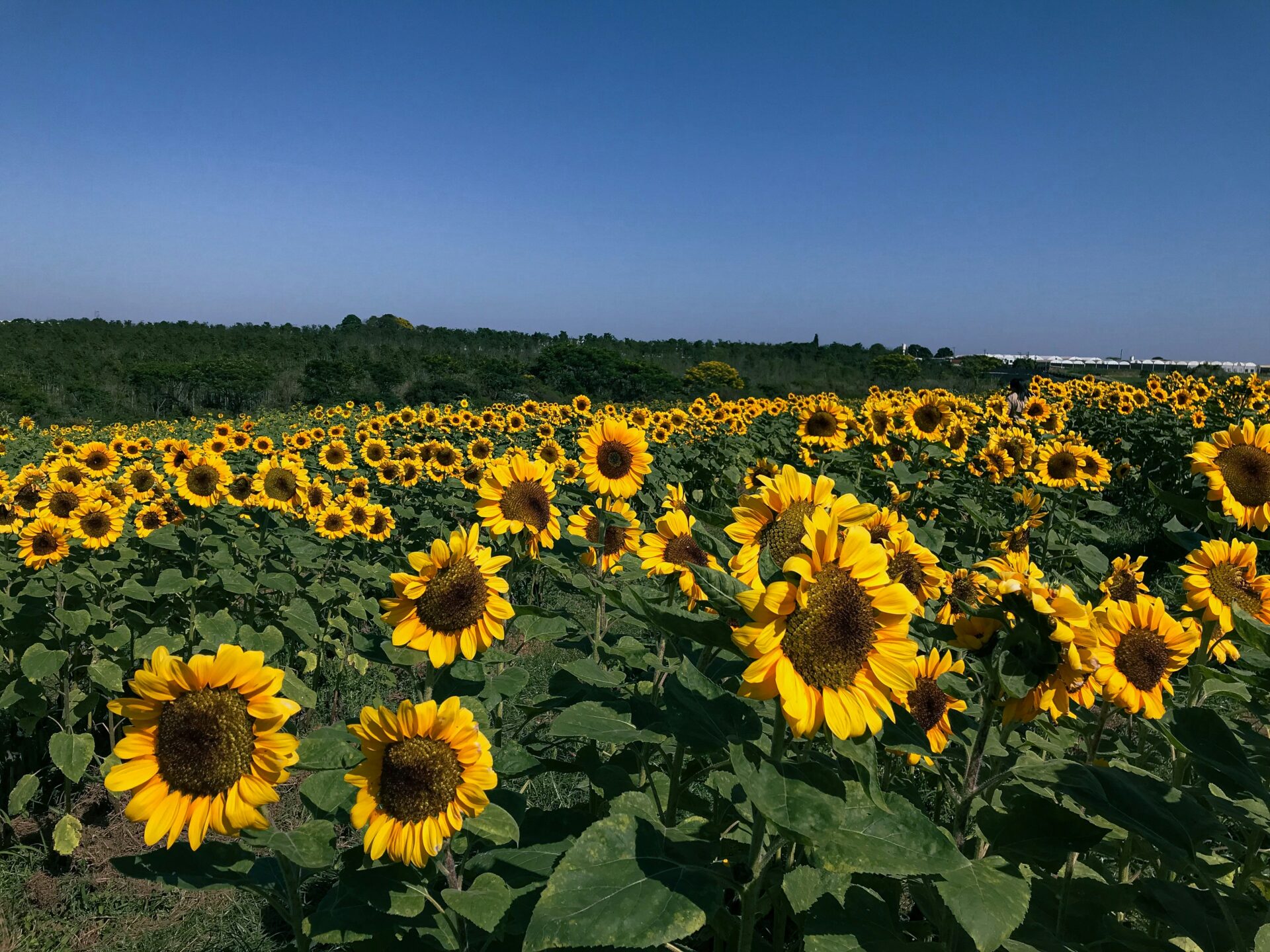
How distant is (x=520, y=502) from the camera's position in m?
3.26

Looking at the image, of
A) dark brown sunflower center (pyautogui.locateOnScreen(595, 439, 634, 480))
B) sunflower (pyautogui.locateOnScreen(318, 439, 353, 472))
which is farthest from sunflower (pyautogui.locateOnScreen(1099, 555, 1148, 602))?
sunflower (pyautogui.locateOnScreen(318, 439, 353, 472))

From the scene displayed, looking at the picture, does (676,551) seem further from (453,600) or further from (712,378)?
(712,378)

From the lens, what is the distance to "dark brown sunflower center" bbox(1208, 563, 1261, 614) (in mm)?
2297

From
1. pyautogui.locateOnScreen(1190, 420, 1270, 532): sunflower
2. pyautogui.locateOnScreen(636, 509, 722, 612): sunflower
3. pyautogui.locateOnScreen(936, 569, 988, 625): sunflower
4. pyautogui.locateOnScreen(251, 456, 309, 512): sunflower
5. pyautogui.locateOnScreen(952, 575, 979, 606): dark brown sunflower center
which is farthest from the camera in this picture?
pyautogui.locateOnScreen(251, 456, 309, 512): sunflower

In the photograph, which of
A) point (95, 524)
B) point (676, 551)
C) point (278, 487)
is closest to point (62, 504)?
point (95, 524)

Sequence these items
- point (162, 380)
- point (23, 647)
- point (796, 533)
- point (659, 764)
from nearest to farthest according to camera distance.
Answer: point (796, 533) < point (659, 764) < point (23, 647) < point (162, 380)

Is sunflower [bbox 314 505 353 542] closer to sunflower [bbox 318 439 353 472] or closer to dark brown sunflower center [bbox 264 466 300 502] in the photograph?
dark brown sunflower center [bbox 264 466 300 502]

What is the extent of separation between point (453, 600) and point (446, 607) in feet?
0.09

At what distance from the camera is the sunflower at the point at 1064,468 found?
19.5 ft

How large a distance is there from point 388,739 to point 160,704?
0.48 m

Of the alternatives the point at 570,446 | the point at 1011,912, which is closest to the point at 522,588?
the point at 570,446

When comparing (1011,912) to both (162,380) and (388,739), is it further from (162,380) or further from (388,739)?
(162,380)

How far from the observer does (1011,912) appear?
51.6 inches

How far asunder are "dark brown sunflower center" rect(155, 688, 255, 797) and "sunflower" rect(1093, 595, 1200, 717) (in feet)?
6.72
